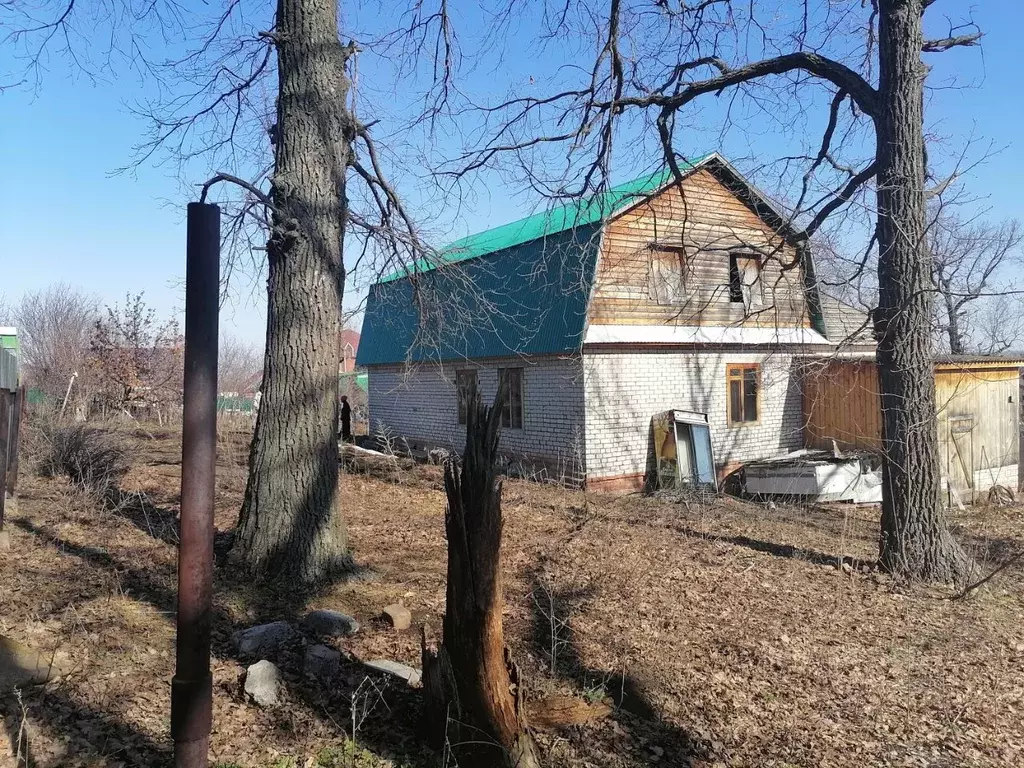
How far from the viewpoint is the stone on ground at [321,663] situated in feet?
13.8

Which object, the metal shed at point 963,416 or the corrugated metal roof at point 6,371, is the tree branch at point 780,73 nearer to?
the metal shed at point 963,416

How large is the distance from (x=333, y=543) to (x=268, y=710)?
2.29 metres

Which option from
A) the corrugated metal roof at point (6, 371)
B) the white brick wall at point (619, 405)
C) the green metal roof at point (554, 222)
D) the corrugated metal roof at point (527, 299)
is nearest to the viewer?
the corrugated metal roof at point (6, 371)

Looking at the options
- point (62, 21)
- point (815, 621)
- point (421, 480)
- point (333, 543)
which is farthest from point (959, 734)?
point (62, 21)

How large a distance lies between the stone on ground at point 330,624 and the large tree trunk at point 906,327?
210 inches

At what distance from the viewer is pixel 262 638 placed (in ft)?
14.8

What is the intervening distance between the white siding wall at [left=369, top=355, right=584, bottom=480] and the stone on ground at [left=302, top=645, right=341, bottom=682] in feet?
19.2

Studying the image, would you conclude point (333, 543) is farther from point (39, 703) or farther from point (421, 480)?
point (421, 480)

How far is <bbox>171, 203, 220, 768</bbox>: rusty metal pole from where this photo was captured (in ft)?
8.40

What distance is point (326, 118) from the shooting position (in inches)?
251

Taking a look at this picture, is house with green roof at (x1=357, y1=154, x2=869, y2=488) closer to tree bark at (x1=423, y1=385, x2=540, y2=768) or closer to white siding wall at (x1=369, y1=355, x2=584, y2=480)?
white siding wall at (x1=369, y1=355, x2=584, y2=480)

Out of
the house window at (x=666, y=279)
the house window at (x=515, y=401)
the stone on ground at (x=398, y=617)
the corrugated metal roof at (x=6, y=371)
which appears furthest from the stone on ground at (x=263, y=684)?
the house window at (x=666, y=279)

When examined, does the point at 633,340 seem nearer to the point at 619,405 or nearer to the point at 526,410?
the point at 619,405

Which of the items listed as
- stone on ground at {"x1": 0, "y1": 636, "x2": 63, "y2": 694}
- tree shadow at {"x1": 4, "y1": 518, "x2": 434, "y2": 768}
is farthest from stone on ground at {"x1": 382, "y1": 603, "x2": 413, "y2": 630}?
stone on ground at {"x1": 0, "y1": 636, "x2": 63, "y2": 694}
